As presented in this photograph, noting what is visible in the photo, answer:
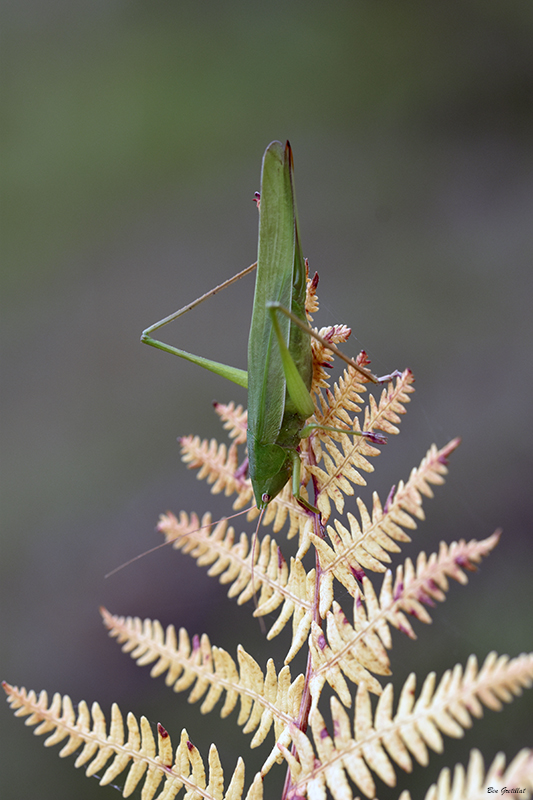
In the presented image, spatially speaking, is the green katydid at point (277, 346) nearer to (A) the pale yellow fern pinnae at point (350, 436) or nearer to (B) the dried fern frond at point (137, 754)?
(A) the pale yellow fern pinnae at point (350, 436)

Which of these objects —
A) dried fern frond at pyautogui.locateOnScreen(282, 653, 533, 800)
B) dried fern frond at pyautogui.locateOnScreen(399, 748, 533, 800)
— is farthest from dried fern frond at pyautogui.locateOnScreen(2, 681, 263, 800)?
dried fern frond at pyautogui.locateOnScreen(399, 748, 533, 800)

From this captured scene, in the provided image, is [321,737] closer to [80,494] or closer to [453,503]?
[453,503]

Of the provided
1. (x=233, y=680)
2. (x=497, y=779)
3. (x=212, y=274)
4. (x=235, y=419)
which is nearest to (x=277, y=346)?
(x=235, y=419)

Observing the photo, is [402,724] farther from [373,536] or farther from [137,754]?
[137,754]

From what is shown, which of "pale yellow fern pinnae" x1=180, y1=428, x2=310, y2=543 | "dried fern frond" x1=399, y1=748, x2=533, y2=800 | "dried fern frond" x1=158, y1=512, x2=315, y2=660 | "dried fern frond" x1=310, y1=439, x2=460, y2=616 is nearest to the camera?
"dried fern frond" x1=399, y1=748, x2=533, y2=800

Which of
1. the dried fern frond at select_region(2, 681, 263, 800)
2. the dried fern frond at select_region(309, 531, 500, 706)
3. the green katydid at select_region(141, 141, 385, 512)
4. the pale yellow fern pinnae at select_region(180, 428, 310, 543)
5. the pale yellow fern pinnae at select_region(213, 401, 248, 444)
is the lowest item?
the dried fern frond at select_region(2, 681, 263, 800)

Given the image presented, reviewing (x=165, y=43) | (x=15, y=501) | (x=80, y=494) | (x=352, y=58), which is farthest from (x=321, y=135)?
(x=15, y=501)

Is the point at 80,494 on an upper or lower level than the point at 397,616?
upper

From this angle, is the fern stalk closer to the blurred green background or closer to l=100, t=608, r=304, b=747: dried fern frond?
l=100, t=608, r=304, b=747: dried fern frond
